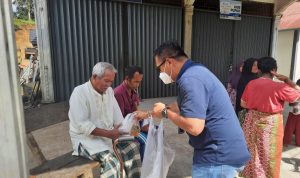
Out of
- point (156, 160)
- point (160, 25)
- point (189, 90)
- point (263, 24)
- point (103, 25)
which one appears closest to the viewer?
point (189, 90)

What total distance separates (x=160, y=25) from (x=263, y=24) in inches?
164

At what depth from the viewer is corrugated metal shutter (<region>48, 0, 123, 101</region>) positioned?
5262mm

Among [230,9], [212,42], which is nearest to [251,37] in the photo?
[230,9]

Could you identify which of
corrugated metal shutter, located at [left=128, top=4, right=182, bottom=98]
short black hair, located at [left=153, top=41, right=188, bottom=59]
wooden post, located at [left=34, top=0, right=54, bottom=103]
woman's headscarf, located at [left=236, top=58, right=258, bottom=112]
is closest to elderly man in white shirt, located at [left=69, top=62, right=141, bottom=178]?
short black hair, located at [left=153, top=41, right=188, bottom=59]

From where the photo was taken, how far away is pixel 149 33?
21.7 feet

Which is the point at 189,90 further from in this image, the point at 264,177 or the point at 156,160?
the point at 264,177

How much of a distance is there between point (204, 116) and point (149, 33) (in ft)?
17.3

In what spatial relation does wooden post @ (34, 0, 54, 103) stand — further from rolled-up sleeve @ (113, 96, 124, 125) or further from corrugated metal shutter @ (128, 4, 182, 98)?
rolled-up sleeve @ (113, 96, 124, 125)

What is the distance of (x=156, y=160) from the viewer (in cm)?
210

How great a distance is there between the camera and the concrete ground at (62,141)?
3.65 m

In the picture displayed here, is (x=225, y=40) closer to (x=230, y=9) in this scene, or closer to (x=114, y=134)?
(x=230, y=9)

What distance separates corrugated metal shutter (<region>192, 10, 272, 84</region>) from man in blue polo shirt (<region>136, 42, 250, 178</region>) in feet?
19.1

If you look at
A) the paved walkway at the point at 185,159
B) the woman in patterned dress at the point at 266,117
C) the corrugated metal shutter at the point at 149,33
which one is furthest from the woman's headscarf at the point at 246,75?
the corrugated metal shutter at the point at 149,33

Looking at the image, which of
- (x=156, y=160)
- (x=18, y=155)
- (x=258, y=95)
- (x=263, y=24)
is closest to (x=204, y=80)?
(x=156, y=160)
